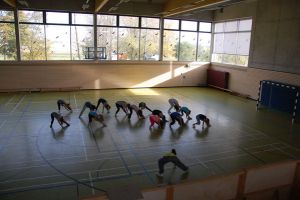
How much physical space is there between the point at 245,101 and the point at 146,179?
943 centimetres

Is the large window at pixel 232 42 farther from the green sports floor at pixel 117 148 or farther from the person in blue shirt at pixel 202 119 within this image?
the person in blue shirt at pixel 202 119

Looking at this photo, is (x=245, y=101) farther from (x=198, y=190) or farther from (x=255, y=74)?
(x=198, y=190)

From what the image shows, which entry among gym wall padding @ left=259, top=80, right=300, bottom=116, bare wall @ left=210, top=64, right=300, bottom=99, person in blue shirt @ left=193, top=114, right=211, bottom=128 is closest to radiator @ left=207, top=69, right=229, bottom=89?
bare wall @ left=210, top=64, right=300, bottom=99

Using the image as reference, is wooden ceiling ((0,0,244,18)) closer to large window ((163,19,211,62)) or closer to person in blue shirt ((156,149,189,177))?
large window ((163,19,211,62))

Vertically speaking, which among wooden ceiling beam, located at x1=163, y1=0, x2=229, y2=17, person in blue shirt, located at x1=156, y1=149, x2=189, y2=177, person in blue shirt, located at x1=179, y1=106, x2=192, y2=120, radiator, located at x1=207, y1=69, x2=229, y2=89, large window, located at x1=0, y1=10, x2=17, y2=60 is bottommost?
person in blue shirt, located at x1=156, y1=149, x2=189, y2=177

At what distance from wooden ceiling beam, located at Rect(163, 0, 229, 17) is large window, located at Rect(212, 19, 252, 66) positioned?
161 inches

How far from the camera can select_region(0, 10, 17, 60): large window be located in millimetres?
13516

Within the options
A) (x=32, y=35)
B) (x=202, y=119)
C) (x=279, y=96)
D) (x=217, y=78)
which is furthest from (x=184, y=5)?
(x=32, y=35)

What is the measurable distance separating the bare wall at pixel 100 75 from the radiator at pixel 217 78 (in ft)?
1.45

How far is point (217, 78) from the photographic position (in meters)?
16.7

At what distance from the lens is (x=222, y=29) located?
661 inches

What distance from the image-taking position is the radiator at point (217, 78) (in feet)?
52.7

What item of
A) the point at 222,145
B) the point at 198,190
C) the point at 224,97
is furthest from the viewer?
the point at 224,97

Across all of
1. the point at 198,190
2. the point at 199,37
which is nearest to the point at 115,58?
the point at 199,37
